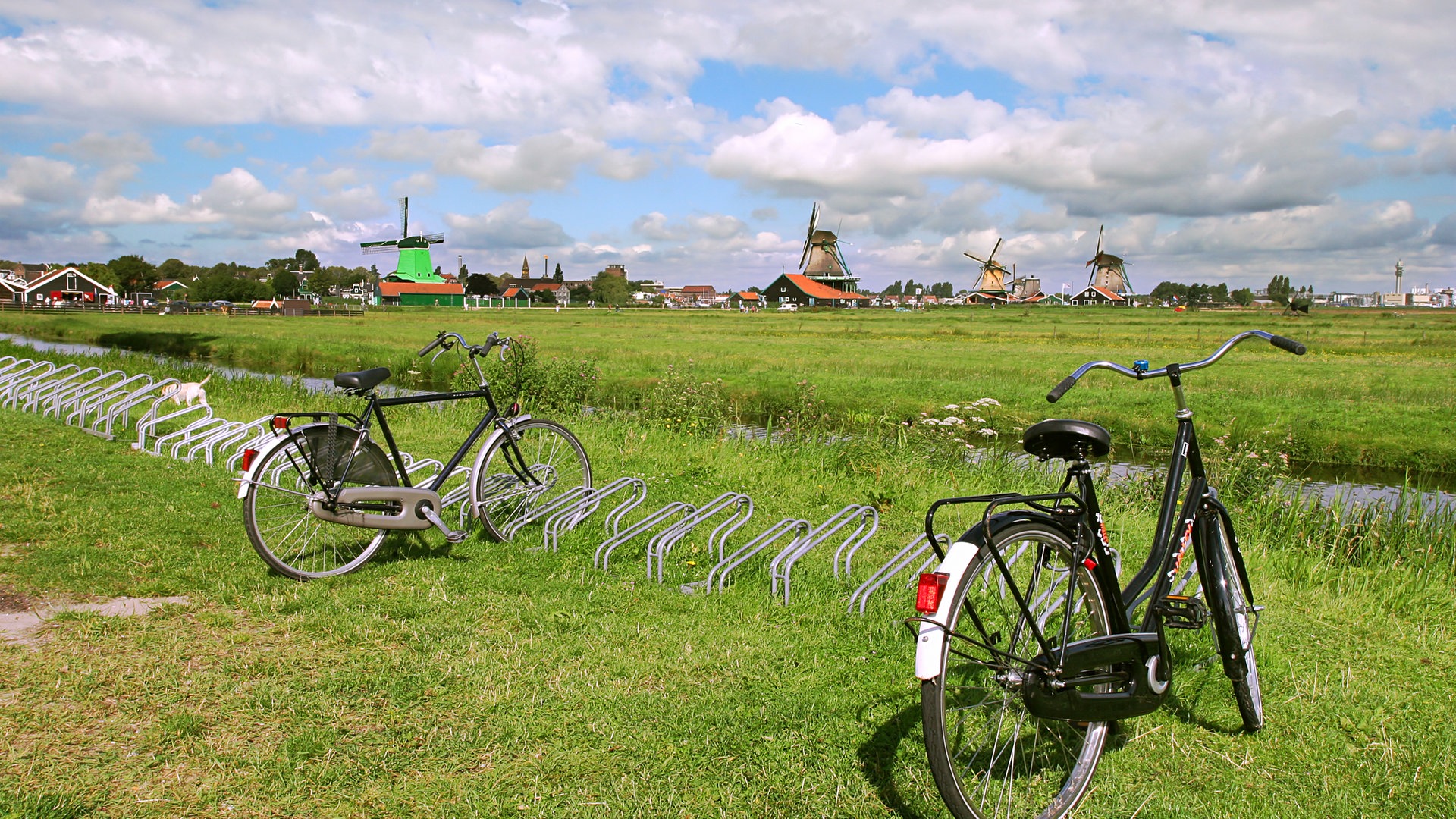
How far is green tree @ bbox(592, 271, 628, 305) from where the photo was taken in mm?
113750

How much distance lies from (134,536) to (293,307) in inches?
3010

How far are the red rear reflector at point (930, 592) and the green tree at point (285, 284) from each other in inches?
5315

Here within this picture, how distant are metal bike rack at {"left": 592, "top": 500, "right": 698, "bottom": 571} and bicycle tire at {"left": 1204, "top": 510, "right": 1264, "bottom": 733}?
3400 mm

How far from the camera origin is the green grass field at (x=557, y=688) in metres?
3.14

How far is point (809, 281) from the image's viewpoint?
343ft

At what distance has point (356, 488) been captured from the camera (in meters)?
5.46

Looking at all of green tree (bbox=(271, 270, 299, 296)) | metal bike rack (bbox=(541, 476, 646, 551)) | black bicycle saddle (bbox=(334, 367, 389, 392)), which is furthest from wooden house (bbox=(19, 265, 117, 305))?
black bicycle saddle (bbox=(334, 367, 389, 392))

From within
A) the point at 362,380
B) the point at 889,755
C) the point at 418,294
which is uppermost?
the point at 418,294

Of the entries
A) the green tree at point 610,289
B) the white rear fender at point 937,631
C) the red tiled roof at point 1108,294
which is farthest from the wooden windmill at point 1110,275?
the white rear fender at point 937,631

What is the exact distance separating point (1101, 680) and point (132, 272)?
420ft

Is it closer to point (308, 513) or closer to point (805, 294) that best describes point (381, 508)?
point (308, 513)

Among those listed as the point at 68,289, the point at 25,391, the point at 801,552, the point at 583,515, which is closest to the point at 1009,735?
the point at 801,552

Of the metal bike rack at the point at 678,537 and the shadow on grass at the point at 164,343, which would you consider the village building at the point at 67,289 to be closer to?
the shadow on grass at the point at 164,343

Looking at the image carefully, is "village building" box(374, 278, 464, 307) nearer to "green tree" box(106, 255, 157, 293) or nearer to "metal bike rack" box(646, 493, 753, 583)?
"green tree" box(106, 255, 157, 293)
